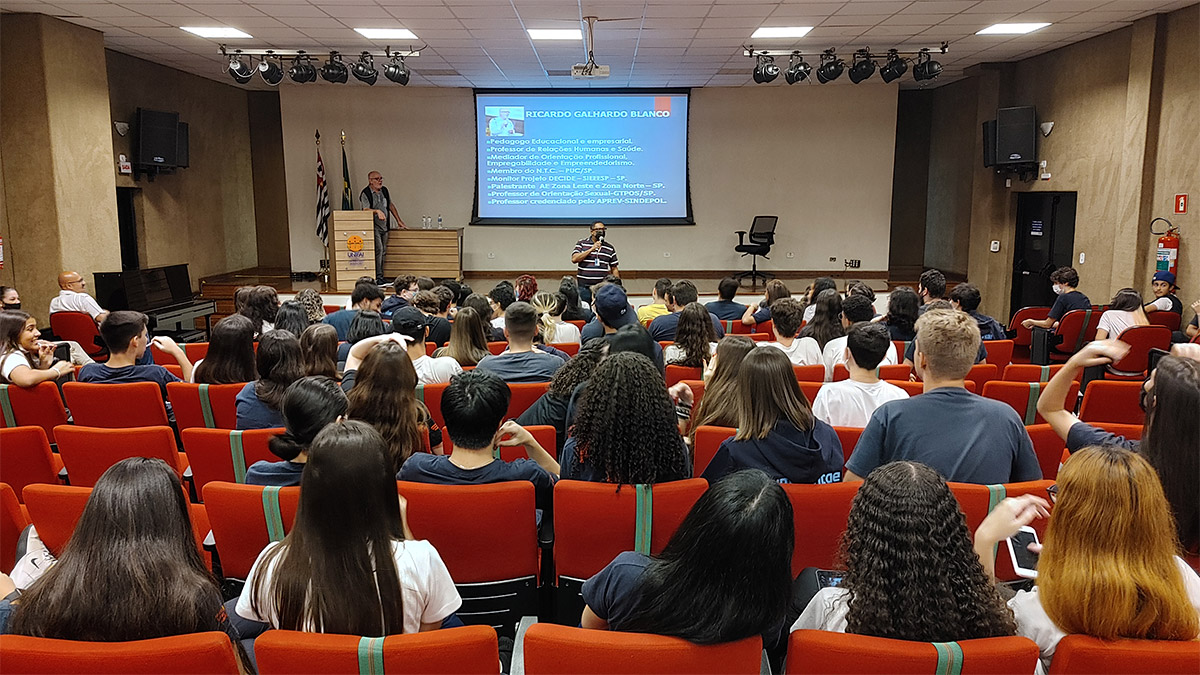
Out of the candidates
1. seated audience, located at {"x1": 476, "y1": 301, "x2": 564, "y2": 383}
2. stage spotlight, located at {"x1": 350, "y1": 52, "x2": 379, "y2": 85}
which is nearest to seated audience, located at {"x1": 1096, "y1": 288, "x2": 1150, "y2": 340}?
seated audience, located at {"x1": 476, "y1": 301, "x2": 564, "y2": 383}

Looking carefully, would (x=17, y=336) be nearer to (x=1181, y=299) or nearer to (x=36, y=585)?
(x=36, y=585)

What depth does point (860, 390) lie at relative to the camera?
140 inches

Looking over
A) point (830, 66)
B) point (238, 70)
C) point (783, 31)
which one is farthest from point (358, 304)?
point (830, 66)

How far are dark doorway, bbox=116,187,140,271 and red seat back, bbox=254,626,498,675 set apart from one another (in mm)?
11626

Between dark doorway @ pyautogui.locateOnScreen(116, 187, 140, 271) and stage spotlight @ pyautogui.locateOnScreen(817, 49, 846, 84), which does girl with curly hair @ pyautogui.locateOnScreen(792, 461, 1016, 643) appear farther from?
dark doorway @ pyautogui.locateOnScreen(116, 187, 140, 271)

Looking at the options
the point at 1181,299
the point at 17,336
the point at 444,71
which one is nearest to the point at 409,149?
the point at 444,71

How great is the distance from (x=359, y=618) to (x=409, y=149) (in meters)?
12.9

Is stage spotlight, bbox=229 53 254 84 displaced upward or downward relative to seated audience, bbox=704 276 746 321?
upward

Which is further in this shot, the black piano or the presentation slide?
the presentation slide

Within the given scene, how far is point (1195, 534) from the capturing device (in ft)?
7.01

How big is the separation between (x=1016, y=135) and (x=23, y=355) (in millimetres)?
11382

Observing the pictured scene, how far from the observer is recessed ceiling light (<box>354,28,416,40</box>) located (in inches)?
362

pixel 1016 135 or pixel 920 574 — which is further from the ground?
pixel 1016 135

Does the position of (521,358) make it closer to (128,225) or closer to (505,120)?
(128,225)
